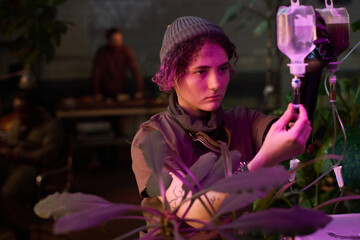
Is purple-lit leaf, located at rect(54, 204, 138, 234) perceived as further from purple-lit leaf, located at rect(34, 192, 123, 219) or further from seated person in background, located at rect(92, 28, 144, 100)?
seated person in background, located at rect(92, 28, 144, 100)

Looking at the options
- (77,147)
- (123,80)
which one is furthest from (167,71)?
(77,147)

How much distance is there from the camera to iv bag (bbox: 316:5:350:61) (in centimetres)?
107

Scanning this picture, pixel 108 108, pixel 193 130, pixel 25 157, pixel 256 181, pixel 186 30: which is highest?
pixel 186 30

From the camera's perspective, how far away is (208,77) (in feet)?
3.63

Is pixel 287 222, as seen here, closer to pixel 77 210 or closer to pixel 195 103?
pixel 77 210

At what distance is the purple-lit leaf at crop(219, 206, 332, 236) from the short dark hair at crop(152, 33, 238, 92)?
1.88 ft

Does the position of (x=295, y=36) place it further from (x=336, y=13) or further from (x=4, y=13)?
(x=4, y=13)

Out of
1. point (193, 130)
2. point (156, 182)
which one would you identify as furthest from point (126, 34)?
point (156, 182)

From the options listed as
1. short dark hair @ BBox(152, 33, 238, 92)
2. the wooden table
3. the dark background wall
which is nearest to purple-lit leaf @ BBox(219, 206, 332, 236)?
short dark hair @ BBox(152, 33, 238, 92)

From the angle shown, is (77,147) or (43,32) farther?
(77,147)

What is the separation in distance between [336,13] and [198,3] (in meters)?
8.94

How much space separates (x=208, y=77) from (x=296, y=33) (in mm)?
225

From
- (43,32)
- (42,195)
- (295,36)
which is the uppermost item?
(295,36)

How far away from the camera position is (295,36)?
0.98m
